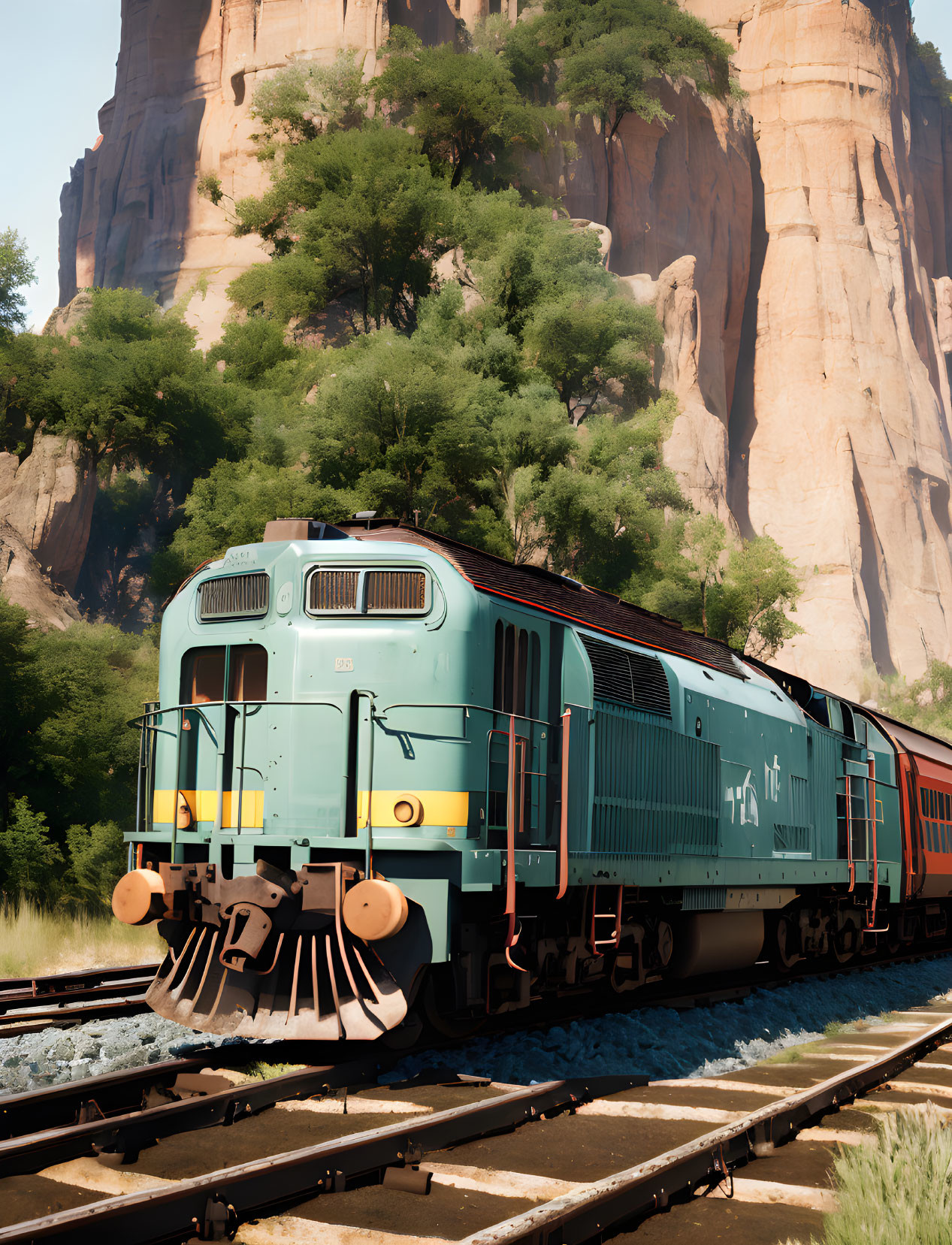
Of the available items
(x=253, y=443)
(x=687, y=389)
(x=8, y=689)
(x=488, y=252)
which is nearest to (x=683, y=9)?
(x=687, y=389)

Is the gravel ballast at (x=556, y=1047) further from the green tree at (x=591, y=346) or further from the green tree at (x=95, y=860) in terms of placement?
the green tree at (x=591, y=346)

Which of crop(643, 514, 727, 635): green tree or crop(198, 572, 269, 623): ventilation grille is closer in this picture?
crop(198, 572, 269, 623): ventilation grille

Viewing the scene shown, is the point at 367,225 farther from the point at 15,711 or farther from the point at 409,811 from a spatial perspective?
the point at 409,811

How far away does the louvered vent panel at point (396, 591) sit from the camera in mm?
7609

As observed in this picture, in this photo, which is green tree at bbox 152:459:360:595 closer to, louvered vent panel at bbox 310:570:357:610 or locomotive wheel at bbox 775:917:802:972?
locomotive wheel at bbox 775:917:802:972

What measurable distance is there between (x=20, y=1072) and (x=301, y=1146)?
9.33 feet

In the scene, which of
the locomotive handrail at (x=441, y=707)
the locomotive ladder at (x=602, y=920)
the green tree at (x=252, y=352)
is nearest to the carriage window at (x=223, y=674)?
the locomotive handrail at (x=441, y=707)

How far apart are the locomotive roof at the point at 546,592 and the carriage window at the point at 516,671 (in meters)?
0.26

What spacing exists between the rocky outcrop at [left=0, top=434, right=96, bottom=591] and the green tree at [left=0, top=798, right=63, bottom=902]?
15342mm

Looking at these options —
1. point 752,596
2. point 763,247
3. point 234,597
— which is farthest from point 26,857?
point 763,247

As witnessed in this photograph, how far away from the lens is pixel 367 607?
7684mm

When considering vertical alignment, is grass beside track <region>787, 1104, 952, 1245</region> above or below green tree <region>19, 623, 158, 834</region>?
below

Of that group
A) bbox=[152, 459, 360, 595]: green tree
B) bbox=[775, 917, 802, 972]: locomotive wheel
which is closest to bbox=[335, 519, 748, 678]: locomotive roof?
bbox=[775, 917, 802, 972]: locomotive wheel

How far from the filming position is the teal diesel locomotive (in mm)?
6938
